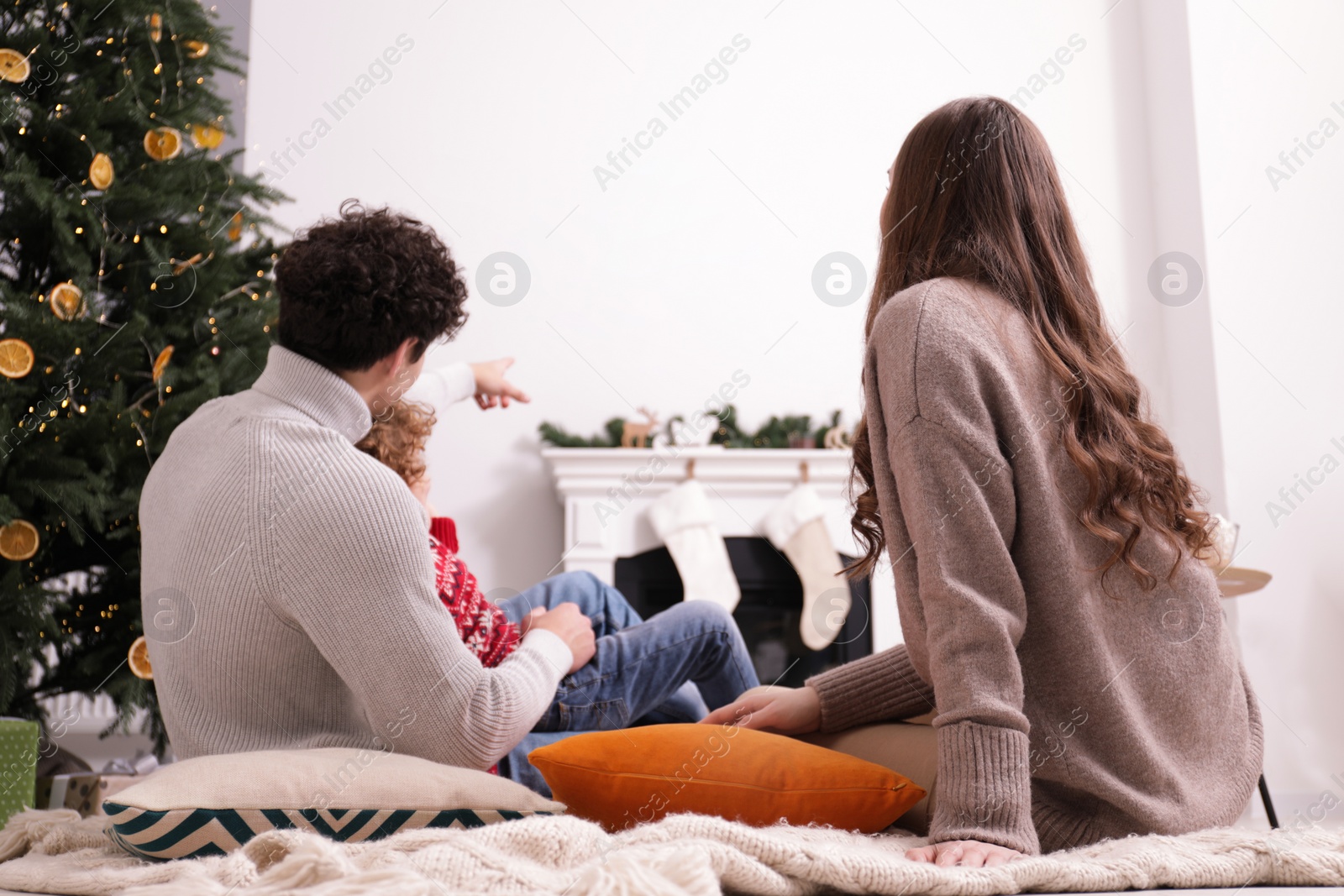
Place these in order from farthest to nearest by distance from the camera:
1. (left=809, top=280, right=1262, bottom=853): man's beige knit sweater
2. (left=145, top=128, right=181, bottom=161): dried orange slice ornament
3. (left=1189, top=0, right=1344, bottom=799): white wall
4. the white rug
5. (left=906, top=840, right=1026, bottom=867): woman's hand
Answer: (left=1189, top=0, right=1344, bottom=799): white wall → (left=145, top=128, right=181, bottom=161): dried orange slice ornament → (left=809, top=280, right=1262, bottom=853): man's beige knit sweater → (left=906, top=840, right=1026, bottom=867): woman's hand → the white rug

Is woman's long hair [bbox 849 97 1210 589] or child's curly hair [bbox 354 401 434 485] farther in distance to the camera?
child's curly hair [bbox 354 401 434 485]

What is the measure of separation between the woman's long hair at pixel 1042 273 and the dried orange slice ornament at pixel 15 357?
1504mm

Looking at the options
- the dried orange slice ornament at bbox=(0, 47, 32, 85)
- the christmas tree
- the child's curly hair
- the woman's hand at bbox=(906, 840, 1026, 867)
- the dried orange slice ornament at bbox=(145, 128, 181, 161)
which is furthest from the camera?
the dried orange slice ornament at bbox=(145, 128, 181, 161)

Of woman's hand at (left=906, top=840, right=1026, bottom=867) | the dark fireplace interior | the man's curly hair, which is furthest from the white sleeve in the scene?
the dark fireplace interior

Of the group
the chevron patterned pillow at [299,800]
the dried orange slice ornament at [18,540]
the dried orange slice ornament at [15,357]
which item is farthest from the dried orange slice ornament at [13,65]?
the chevron patterned pillow at [299,800]

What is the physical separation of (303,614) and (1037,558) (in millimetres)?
664

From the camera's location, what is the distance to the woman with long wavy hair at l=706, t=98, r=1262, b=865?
31.6 inches

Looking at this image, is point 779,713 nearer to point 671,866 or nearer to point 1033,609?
point 1033,609

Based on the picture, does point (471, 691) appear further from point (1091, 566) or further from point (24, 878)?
point (1091, 566)

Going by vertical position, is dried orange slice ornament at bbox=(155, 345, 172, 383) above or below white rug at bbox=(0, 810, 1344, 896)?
below

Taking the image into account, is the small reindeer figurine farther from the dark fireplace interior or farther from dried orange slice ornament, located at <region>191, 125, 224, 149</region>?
dried orange slice ornament, located at <region>191, 125, 224, 149</region>

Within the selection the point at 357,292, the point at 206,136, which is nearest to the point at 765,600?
the point at 206,136

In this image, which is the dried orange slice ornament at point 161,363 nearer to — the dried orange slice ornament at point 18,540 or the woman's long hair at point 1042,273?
the dried orange slice ornament at point 18,540

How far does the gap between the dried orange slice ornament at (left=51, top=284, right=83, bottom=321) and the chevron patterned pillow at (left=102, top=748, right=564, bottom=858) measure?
131 centimetres
